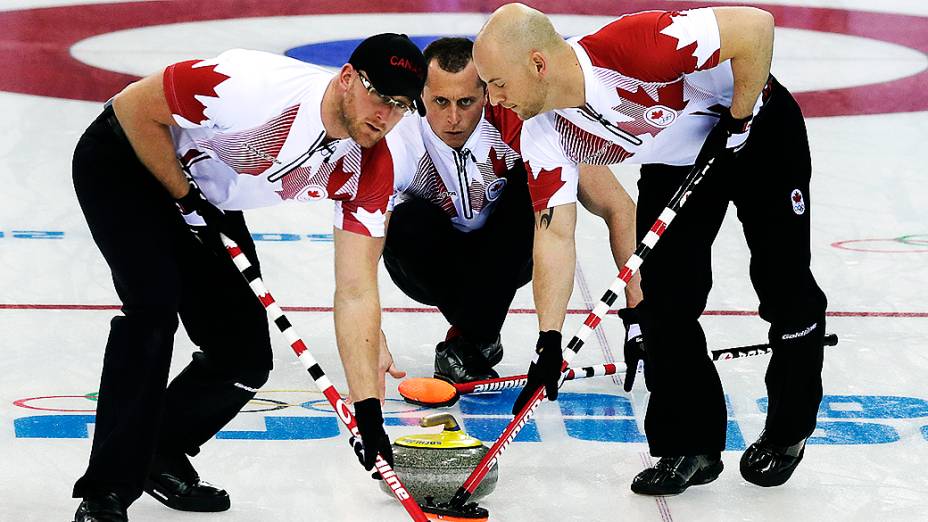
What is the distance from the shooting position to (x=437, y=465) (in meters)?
3.40

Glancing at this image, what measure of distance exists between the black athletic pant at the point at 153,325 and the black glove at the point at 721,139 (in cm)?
110

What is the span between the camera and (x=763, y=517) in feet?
11.2

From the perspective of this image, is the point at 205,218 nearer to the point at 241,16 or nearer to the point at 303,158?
the point at 303,158

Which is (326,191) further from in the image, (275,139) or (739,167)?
(739,167)

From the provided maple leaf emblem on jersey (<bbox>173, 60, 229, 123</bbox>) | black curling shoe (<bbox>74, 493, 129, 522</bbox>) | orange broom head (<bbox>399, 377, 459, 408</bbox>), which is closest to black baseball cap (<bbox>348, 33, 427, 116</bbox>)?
maple leaf emblem on jersey (<bbox>173, 60, 229, 123</bbox>)

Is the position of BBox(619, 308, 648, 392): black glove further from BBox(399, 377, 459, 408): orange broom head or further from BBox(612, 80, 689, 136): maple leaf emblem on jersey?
BBox(612, 80, 689, 136): maple leaf emblem on jersey

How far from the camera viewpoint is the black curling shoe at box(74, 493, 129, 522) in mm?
3053

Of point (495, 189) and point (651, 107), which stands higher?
point (651, 107)

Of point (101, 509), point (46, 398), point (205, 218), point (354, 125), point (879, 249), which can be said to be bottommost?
→ point (879, 249)

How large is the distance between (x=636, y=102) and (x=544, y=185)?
348 mm

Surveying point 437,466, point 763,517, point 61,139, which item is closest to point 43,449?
point 437,466

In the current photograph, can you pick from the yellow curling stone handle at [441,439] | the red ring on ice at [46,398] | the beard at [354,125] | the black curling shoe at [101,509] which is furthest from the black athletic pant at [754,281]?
the red ring on ice at [46,398]

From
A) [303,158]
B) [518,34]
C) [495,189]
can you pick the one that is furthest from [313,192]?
[495,189]

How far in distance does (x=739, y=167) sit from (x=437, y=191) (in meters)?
1.13
